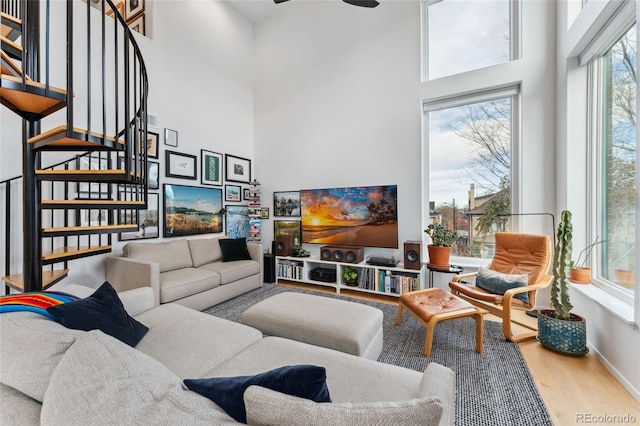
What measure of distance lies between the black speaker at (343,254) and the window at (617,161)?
2382 millimetres

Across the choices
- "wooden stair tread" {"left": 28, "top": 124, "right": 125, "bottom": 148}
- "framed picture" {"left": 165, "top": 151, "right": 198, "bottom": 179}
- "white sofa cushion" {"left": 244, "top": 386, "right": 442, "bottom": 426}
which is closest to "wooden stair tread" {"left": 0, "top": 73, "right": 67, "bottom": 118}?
"wooden stair tread" {"left": 28, "top": 124, "right": 125, "bottom": 148}

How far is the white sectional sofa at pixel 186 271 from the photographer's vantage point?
2.71 m

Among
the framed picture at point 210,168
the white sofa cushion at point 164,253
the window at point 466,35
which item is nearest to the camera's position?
the white sofa cushion at point 164,253

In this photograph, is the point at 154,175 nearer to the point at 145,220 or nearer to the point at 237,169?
the point at 145,220

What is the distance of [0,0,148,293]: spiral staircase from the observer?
5.41 feet

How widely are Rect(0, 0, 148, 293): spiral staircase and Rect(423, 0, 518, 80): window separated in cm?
351

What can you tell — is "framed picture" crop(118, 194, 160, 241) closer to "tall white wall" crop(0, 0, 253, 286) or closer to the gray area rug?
"tall white wall" crop(0, 0, 253, 286)

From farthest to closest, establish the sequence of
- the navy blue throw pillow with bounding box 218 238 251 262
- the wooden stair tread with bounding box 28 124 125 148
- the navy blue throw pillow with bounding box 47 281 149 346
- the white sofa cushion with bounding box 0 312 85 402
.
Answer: the navy blue throw pillow with bounding box 218 238 251 262, the wooden stair tread with bounding box 28 124 125 148, the navy blue throw pillow with bounding box 47 281 149 346, the white sofa cushion with bounding box 0 312 85 402

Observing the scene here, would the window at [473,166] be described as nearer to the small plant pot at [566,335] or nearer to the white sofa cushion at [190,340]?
the small plant pot at [566,335]

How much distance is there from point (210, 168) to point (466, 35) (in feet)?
13.3

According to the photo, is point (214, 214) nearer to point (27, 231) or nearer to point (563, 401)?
point (27, 231)

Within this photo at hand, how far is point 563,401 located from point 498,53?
3.59m

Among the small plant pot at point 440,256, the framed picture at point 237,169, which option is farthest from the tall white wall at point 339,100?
the small plant pot at point 440,256

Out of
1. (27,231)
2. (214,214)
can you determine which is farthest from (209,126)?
(27,231)
